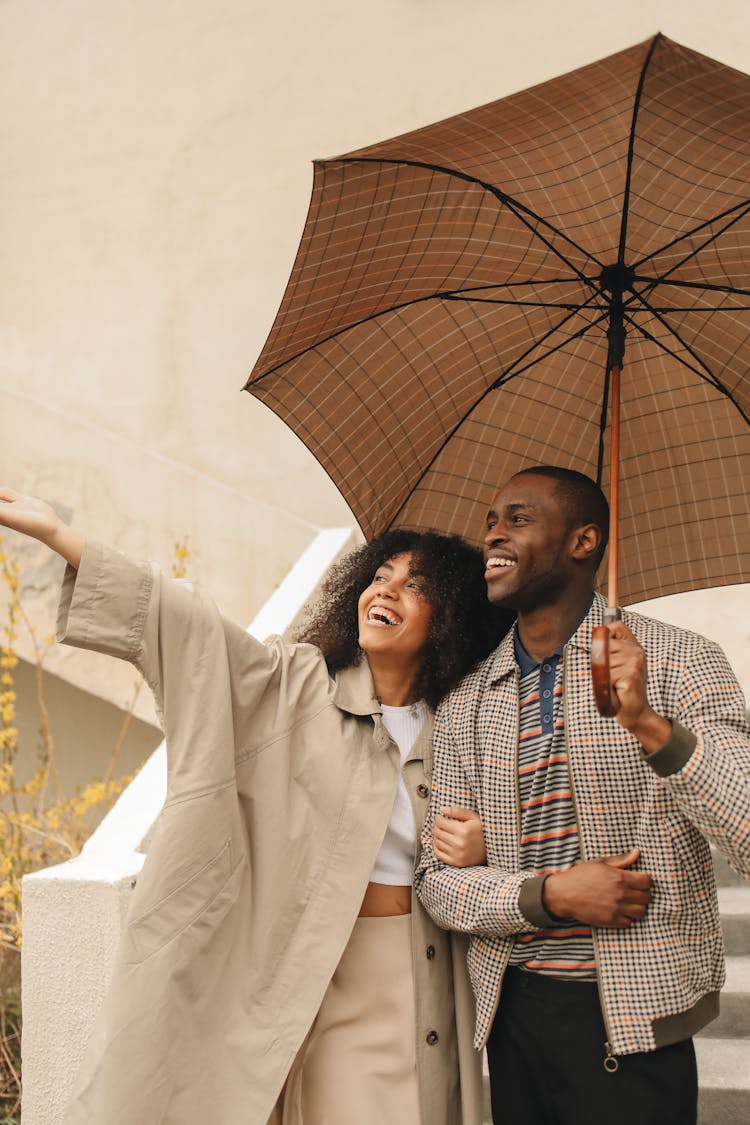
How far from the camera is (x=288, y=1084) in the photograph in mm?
2182

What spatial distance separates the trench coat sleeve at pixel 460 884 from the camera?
6.43 feet

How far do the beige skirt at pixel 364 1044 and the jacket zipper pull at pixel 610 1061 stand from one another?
42cm

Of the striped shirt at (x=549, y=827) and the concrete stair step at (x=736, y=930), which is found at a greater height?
the striped shirt at (x=549, y=827)

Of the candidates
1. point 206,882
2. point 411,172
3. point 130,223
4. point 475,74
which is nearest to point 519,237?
point 411,172

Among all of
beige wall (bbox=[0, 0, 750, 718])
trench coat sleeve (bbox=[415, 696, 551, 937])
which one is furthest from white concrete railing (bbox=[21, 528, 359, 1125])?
beige wall (bbox=[0, 0, 750, 718])

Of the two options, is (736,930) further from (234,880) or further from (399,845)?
(234,880)

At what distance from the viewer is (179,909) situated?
79.7 inches

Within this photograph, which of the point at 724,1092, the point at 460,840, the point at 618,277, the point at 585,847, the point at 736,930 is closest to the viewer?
the point at 585,847

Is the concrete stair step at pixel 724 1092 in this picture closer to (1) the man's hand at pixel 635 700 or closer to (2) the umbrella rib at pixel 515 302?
(1) the man's hand at pixel 635 700

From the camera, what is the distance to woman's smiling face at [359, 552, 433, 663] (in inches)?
93.1

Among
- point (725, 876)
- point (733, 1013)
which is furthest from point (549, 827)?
point (725, 876)

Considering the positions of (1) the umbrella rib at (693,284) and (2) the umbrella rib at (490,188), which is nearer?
(2) the umbrella rib at (490,188)

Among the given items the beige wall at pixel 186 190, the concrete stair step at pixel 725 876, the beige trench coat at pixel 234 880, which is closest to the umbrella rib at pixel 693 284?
the beige trench coat at pixel 234 880

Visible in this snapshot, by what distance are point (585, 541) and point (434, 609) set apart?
37 cm
